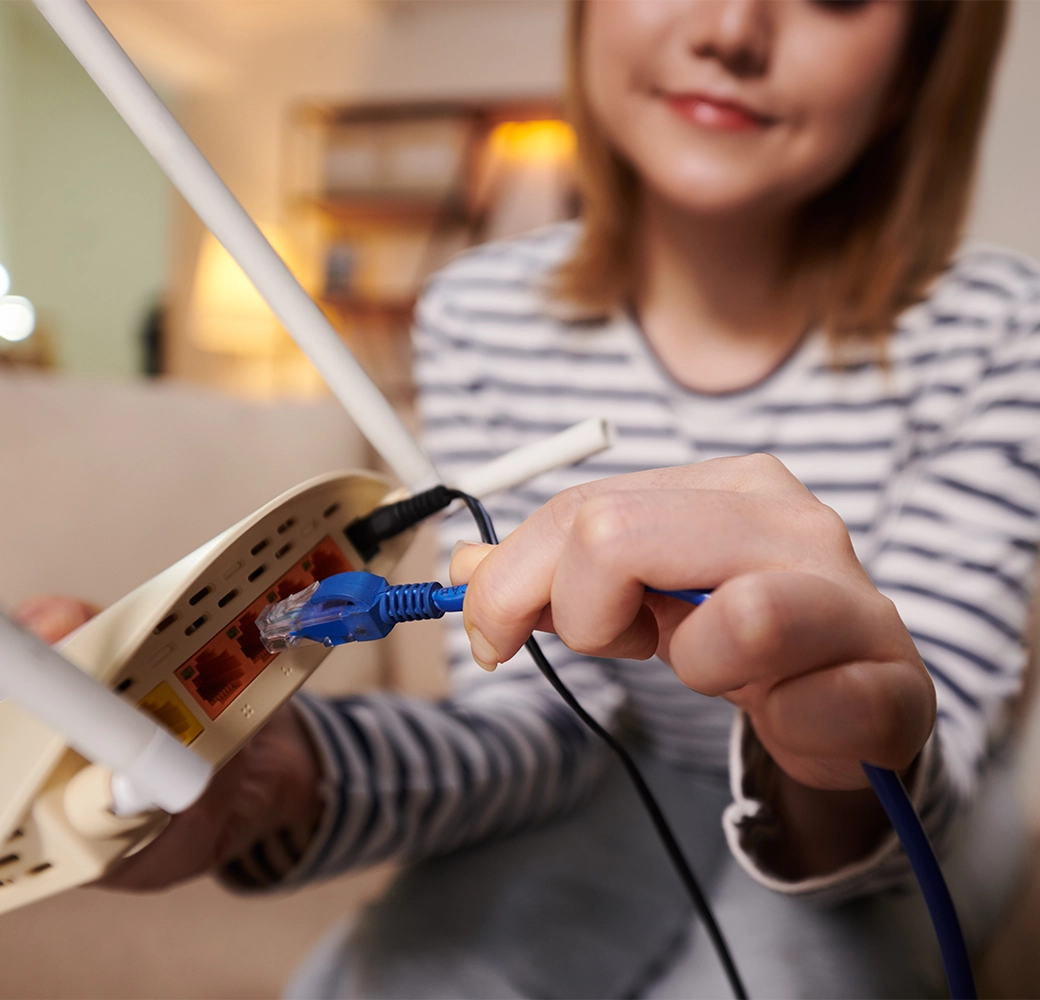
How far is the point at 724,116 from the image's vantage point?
486 millimetres

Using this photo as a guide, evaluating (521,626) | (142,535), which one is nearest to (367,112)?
(142,535)

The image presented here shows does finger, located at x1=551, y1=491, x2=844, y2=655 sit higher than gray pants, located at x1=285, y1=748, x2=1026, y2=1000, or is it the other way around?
finger, located at x1=551, y1=491, x2=844, y2=655

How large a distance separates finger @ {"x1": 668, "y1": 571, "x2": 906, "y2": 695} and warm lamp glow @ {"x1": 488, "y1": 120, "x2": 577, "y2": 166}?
254 cm

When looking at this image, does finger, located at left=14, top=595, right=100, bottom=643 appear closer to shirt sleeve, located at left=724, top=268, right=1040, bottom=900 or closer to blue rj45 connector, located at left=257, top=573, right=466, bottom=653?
blue rj45 connector, located at left=257, top=573, right=466, bottom=653

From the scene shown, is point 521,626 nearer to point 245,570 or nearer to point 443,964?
point 245,570

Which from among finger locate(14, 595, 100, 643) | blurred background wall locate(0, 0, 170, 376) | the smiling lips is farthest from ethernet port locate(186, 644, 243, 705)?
blurred background wall locate(0, 0, 170, 376)

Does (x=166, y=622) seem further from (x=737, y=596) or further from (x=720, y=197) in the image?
(x=720, y=197)

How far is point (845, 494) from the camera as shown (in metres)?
0.56

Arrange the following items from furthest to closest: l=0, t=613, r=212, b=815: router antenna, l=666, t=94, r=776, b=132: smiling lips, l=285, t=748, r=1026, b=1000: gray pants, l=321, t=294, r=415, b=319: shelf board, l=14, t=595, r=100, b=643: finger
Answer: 1. l=321, t=294, r=415, b=319: shelf board
2. l=666, t=94, r=776, b=132: smiling lips
3. l=285, t=748, r=1026, b=1000: gray pants
4. l=14, t=595, r=100, b=643: finger
5. l=0, t=613, r=212, b=815: router antenna

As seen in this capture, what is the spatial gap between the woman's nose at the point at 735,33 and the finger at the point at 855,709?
1.35 feet

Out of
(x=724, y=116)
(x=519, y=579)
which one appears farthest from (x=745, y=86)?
(x=519, y=579)

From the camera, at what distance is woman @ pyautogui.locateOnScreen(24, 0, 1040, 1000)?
19cm

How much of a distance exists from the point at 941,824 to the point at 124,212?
3078 millimetres

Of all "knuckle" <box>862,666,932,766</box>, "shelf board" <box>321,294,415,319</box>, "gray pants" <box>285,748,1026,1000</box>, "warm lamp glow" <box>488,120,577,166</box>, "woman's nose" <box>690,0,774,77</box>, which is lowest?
"shelf board" <box>321,294,415,319</box>
